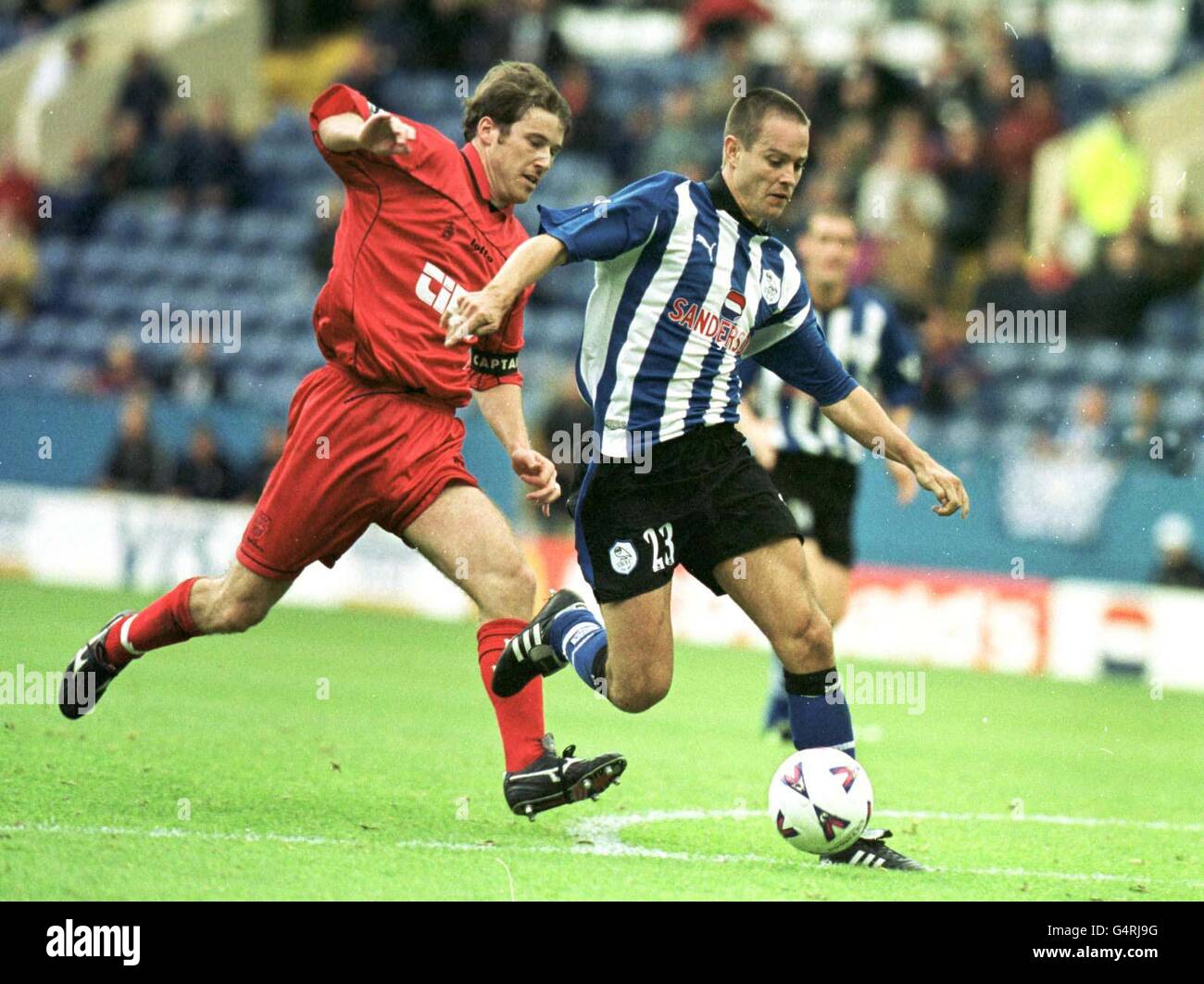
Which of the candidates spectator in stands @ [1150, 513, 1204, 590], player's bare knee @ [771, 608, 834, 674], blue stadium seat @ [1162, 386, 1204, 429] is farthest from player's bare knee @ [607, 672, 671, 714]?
A: blue stadium seat @ [1162, 386, 1204, 429]

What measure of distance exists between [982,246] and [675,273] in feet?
38.5

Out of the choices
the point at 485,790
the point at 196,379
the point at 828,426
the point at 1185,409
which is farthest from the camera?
the point at 196,379

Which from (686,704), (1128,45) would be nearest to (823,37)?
(1128,45)

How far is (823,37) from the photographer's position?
21594mm

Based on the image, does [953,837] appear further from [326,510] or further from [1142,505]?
[1142,505]

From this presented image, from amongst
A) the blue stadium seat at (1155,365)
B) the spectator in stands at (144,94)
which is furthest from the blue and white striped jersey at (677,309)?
the spectator in stands at (144,94)

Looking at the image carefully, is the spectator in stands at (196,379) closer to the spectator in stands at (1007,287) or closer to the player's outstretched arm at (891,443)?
the spectator in stands at (1007,287)

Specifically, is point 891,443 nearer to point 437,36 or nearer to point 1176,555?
point 1176,555

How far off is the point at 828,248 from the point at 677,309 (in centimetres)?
341

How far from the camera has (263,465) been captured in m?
17.3

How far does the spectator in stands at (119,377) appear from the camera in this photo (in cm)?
1861

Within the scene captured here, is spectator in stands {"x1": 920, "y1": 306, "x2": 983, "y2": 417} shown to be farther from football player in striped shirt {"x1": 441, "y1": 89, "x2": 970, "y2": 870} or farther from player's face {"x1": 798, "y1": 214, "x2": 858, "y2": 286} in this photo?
football player in striped shirt {"x1": 441, "y1": 89, "x2": 970, "y2": 870}

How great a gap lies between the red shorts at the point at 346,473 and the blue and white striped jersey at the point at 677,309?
701 millimetres

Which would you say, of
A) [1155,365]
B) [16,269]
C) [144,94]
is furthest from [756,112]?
[144,94]
